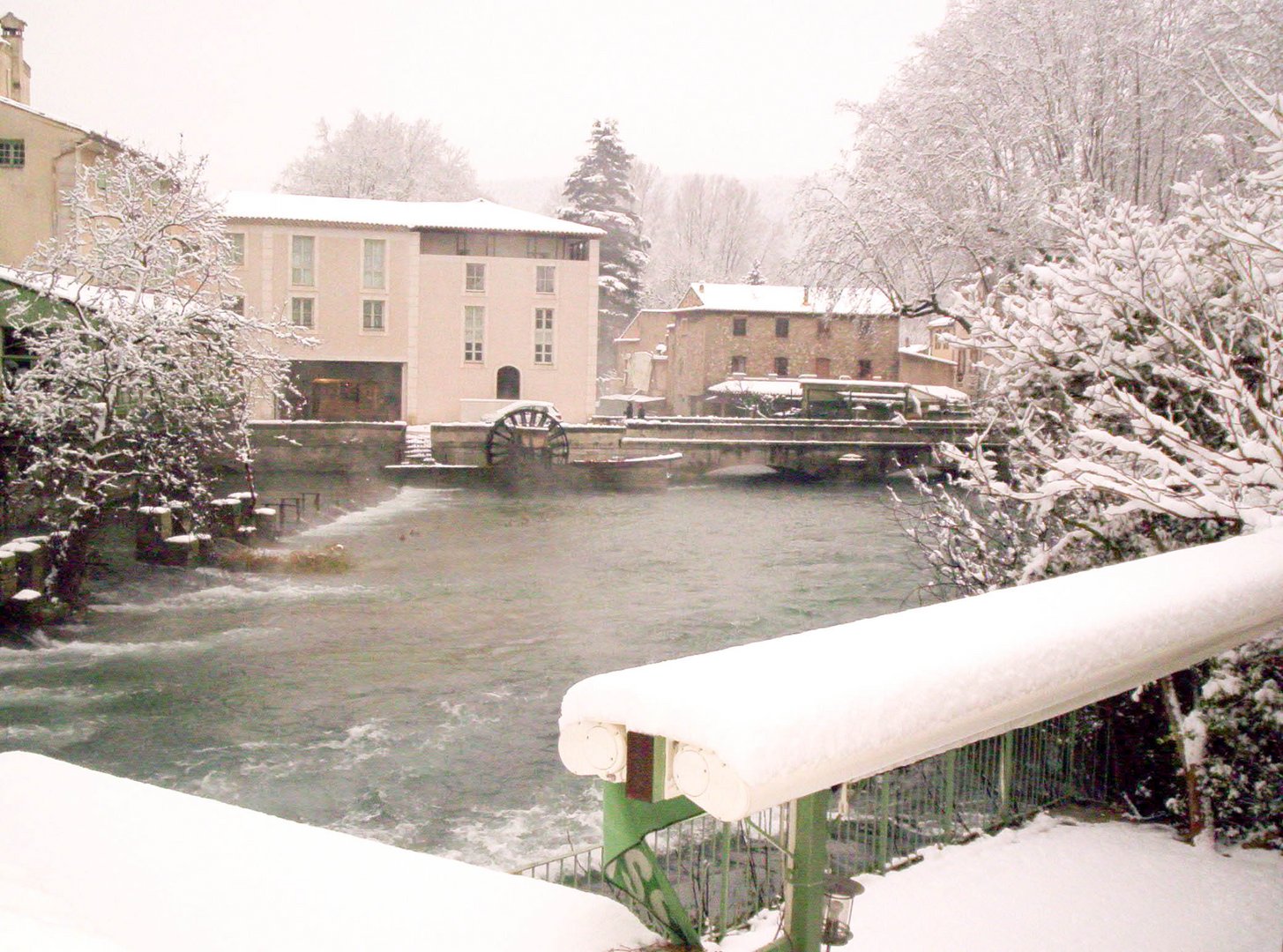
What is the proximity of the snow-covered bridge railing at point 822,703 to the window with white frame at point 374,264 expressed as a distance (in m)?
36.8

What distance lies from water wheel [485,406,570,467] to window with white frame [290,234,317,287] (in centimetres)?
955

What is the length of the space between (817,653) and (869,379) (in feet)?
148

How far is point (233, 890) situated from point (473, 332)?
36.3 meters

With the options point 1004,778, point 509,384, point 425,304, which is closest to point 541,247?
point 425,304

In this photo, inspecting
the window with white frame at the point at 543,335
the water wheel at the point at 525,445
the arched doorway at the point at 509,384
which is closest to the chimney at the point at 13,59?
the arched doorway at the point at 509,384

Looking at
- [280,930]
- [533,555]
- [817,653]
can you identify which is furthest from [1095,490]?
[533,555]

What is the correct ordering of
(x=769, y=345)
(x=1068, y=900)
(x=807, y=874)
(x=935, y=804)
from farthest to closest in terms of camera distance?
(x=769, y=345) < (x=935, y=804) < (x=1068, y=900) < (x=807, y=874)

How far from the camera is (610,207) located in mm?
53406

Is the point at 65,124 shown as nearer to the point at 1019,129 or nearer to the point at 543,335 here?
the point at 543,335

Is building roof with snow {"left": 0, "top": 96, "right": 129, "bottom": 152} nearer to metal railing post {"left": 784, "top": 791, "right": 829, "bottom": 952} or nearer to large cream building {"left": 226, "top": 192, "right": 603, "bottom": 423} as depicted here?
large cream building {"left": 226, "top": 192, "right": 603, "bottom": 423}

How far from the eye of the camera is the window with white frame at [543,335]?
38406mm

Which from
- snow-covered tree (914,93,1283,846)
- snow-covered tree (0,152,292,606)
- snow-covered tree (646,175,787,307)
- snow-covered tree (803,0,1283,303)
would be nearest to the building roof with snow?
snow-covered tree (0,152,292,606)

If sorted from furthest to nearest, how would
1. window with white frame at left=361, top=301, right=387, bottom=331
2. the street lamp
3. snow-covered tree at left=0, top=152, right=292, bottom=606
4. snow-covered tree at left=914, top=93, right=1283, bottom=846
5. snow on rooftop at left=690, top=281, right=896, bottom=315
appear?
snow on rooftop at left=690, top=281, right=896, bottom=315, window with white frame at left=361, top=301, right=387, bottom=331, snow-covered tree at left=0, top=152, right=292, bottom=606, snow-covered tree at left=914, top=93, right=1283, bottom=846, the street lamp

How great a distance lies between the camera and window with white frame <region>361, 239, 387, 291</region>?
3769cm
